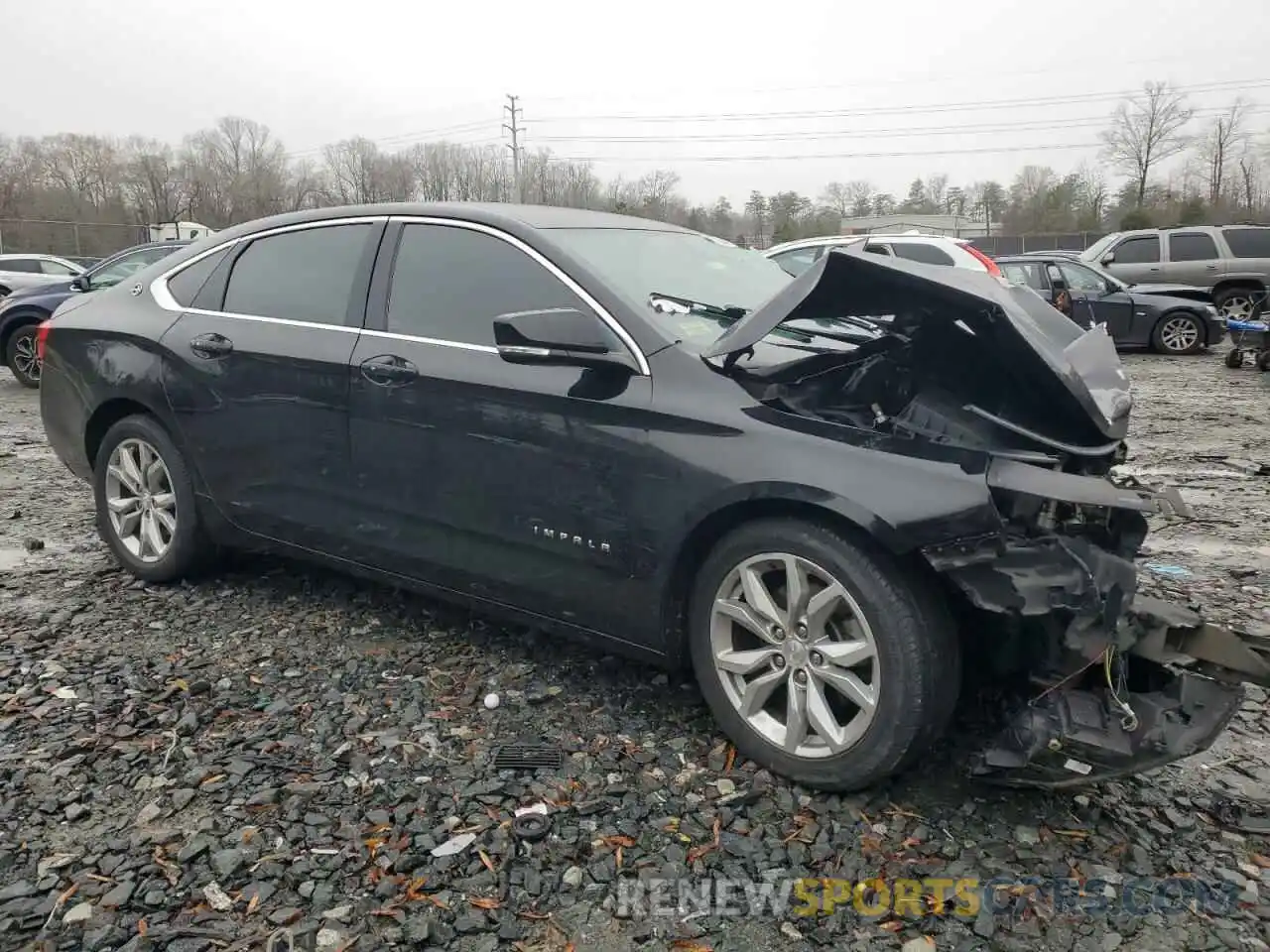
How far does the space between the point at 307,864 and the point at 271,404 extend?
6.22 ft

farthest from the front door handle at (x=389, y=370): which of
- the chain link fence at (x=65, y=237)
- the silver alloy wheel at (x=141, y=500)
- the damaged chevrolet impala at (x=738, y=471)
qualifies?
the chain link fence at (x=65, y=237)

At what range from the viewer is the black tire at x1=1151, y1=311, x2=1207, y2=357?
13.4 m

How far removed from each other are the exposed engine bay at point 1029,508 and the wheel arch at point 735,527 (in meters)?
0.17

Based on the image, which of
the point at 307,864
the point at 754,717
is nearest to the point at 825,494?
the point at 754,717

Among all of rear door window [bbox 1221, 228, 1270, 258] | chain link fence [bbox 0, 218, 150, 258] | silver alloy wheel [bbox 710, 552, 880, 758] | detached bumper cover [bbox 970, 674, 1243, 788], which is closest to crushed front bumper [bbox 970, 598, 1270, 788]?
detached bumper cover [bbox 970, 674, 1243, 788]

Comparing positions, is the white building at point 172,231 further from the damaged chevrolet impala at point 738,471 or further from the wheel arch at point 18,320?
the damaged chevrolet impala at point 738,471

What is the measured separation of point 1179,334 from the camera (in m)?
13.5

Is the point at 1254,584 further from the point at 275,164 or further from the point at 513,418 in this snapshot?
the point at 275,164

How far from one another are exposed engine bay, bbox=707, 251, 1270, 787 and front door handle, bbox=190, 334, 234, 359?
85.3 inches

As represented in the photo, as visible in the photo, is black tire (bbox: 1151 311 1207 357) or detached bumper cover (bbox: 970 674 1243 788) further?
black tire (bbox: 1151 311 1207 357)

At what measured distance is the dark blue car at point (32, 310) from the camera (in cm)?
1016

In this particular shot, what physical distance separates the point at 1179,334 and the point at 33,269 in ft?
72.6

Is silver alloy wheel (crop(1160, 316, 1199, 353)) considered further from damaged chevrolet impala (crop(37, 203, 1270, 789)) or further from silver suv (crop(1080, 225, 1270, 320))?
damaged chevrolet impala (crop(37, 203, 1270, 789))

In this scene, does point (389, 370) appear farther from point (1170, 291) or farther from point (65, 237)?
point (65, 237)
